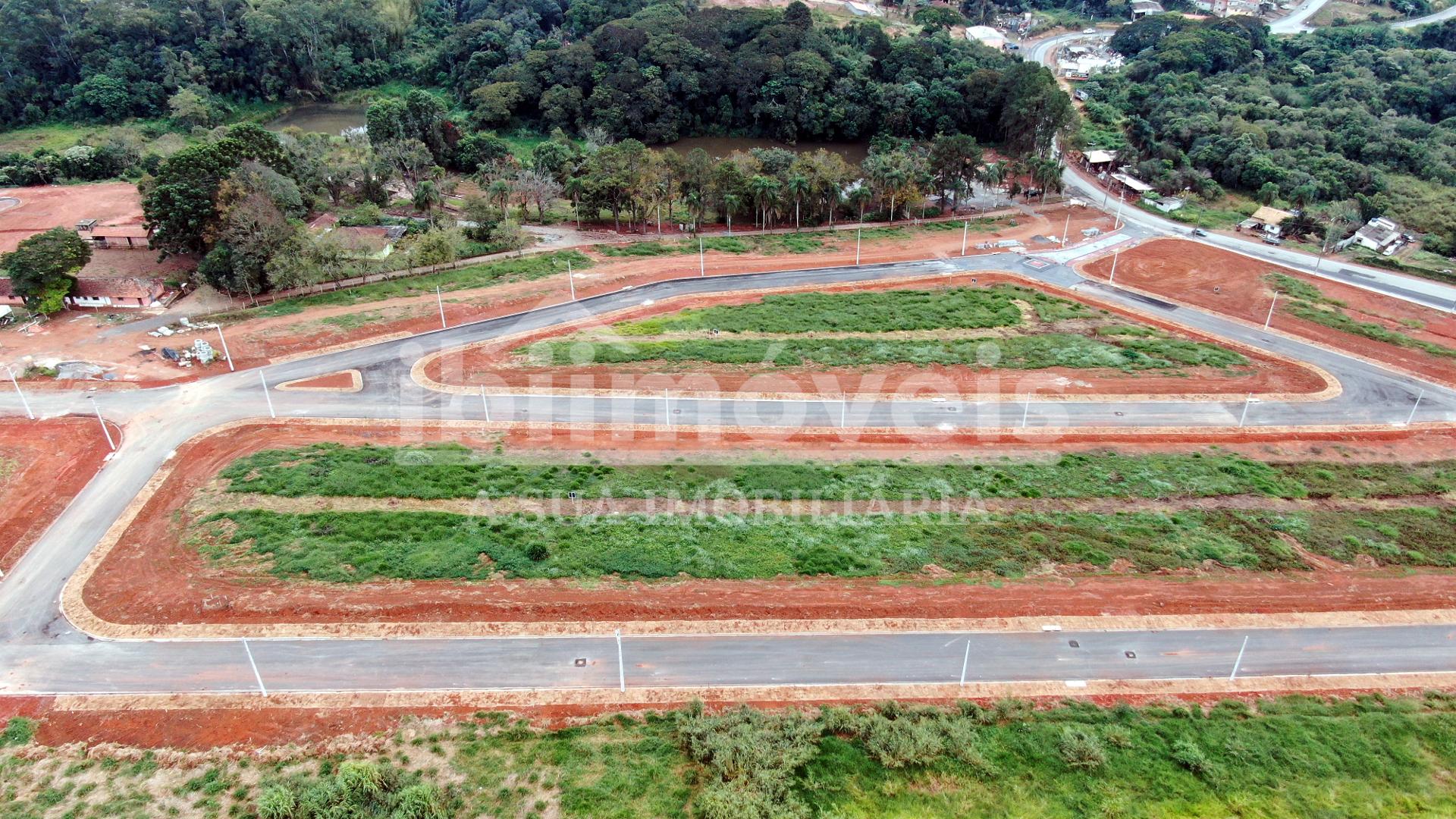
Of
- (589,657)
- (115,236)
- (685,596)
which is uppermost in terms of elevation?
(115,236)

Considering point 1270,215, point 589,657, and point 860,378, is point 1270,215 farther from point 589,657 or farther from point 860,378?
point 589,657

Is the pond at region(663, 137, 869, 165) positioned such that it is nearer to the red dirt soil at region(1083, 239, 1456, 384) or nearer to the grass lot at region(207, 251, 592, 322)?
the grass lot at region(207, 251, 592, 322)

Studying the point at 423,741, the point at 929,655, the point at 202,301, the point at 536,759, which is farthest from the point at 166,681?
the point at 202,301

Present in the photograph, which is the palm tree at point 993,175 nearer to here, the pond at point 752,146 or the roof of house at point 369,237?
the pond at point 752,146

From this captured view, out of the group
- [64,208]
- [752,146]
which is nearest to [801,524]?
[752,146]

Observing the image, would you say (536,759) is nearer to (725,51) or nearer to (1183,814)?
(1183,814)

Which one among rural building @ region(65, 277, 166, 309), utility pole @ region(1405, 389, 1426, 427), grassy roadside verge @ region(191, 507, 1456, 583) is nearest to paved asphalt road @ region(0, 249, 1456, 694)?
grassy roadside verge @ region(191, 507, 1456, 583)
